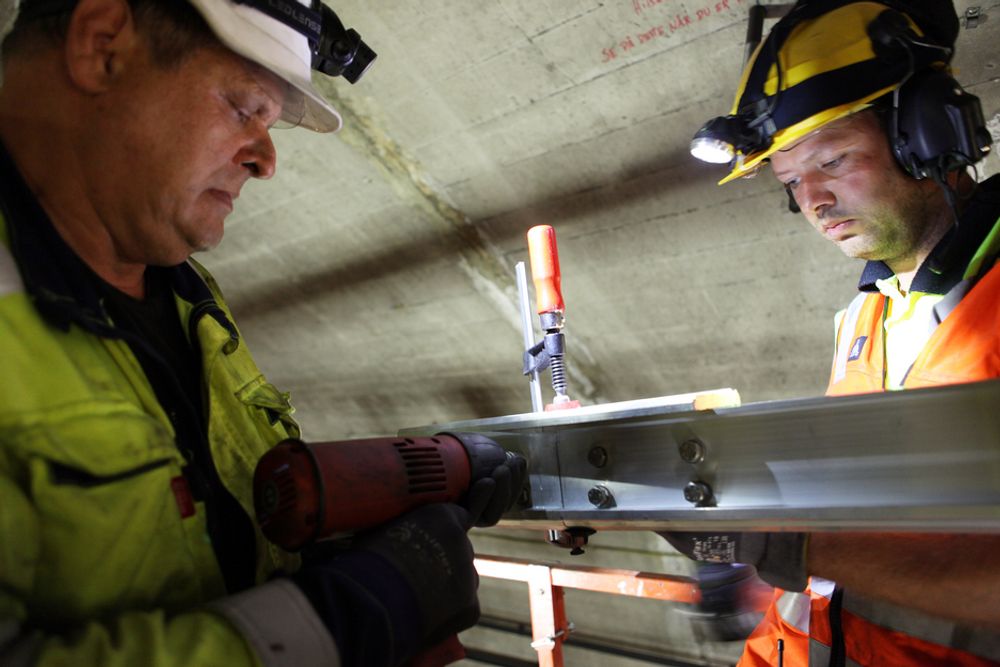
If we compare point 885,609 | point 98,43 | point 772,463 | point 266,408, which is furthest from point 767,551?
point 98,43

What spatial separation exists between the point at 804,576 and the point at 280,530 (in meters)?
1.12

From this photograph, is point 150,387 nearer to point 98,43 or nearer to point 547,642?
point 98,43

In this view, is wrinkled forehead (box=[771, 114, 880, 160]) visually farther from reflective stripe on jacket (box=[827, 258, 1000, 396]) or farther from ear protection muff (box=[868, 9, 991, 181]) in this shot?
reflective stripe on jacket (box=[827, 258, 1000, 396])

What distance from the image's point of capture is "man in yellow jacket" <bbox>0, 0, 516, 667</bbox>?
0.72 metres

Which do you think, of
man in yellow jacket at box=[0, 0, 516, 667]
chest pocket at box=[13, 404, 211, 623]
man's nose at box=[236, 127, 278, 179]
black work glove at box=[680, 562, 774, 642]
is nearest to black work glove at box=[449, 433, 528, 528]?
man in yellow jacket at box=[0, 0, 516, 667]

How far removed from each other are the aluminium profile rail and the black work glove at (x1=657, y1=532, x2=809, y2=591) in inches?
7.9

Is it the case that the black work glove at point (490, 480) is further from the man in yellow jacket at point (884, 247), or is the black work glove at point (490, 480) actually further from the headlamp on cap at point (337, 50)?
the headlamp on cap at point (337, 50)

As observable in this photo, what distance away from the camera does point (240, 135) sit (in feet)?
3.52

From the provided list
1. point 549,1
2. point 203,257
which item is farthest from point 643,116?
point 203,257

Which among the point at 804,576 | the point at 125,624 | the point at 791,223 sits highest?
the point at 791,223

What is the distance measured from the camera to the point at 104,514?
2.51 feet

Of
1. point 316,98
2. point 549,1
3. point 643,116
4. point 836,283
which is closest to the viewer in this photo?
point 316,98

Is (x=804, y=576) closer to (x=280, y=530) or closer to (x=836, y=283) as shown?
(x=280, y=530)

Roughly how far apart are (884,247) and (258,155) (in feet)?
5.00
